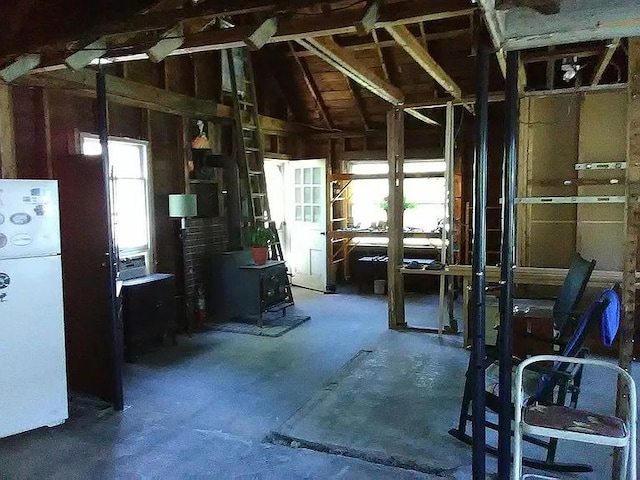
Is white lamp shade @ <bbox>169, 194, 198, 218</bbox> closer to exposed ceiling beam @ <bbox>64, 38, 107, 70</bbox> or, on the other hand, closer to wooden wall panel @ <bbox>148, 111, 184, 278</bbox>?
wooden wall panel @ <bbox>148, 111, 184, 278</bbox>

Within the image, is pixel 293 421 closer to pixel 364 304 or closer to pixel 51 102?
pixel 51 102

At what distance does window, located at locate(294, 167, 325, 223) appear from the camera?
26.6ft

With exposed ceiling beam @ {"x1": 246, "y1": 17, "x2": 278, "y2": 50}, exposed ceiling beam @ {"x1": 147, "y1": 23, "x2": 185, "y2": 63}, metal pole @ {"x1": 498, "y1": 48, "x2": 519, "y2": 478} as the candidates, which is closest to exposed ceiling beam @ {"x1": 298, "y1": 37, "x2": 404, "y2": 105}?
exposed ceiling beam @ {"x1": 246, "y1": 17, "x2": 278, "y2": 50}

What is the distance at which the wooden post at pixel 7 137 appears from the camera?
3926 millimetres

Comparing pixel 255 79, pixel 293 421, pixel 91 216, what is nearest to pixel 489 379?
pixel 293 421

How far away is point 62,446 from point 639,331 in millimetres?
4756

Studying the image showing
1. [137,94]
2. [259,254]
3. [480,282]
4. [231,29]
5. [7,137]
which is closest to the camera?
[480,282]

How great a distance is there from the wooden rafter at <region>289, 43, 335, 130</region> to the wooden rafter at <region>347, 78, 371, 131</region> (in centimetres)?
52

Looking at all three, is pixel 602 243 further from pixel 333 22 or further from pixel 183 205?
pixel 183 205

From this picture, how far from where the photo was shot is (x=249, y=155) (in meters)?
7.04

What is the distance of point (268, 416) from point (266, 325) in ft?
7.98

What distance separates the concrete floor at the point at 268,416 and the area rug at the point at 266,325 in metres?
0.27

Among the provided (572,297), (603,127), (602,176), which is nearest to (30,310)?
(572,297)

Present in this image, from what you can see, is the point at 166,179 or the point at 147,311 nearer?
the point at 147,311
